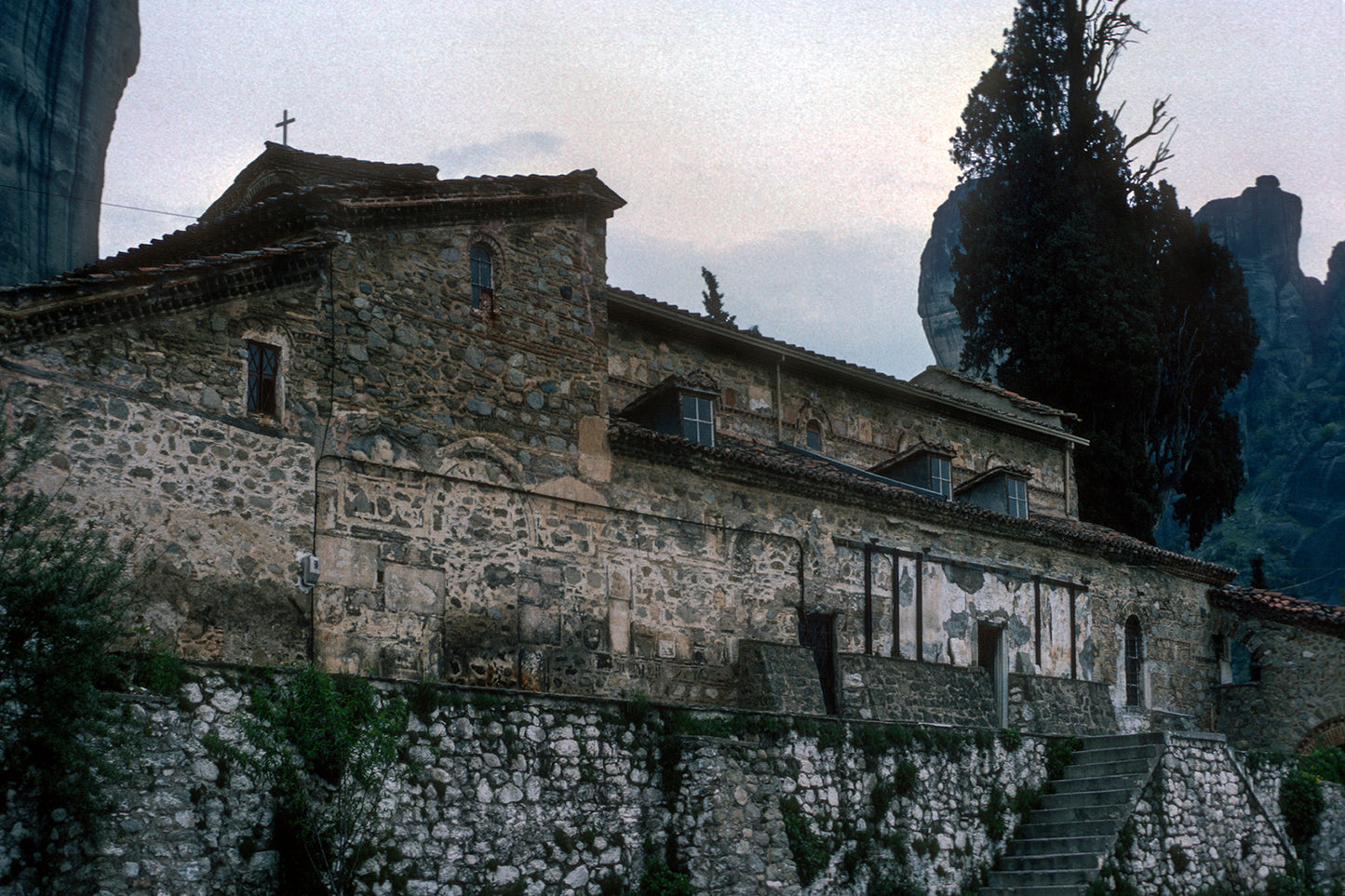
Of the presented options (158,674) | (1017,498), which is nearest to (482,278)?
(158,674)

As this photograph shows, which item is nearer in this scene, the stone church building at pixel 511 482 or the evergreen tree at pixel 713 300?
the stone church building at pixel 511 482

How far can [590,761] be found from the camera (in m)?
15.3

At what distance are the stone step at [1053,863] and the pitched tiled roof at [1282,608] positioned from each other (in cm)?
1355

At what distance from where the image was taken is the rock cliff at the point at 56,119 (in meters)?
35.8

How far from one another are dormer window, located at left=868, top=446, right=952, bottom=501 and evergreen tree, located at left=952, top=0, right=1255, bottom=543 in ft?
38.0

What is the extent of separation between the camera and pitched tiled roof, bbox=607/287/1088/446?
2466 centimetres

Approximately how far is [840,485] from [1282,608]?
44.6 feet

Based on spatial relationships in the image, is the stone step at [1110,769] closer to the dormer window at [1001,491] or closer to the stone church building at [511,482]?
the stone church building at [511,482]

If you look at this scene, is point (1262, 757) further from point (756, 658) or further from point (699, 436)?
point (699, 436)

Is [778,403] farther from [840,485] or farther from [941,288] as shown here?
[941,288]

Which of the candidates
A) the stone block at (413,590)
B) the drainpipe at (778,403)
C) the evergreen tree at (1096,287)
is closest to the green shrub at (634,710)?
the stone block at (413,590)

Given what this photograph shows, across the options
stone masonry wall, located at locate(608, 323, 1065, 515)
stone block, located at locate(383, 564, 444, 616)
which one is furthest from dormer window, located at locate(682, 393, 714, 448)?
stone block, located at locate(383, 564, 444, 616)

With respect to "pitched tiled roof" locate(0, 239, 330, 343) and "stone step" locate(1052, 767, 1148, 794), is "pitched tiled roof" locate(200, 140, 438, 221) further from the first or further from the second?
"stone step" locate(1052, 767, 1148, 794)

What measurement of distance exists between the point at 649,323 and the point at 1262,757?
1308 cm
